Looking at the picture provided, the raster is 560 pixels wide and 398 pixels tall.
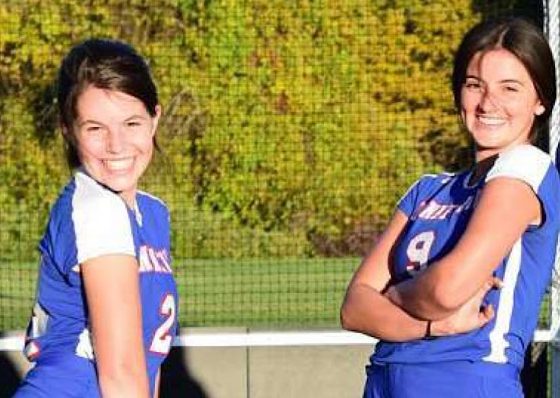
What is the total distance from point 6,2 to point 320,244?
3286 millimetres

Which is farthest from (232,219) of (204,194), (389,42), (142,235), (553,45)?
(142,235)

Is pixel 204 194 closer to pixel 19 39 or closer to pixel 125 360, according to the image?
pixel 19 39

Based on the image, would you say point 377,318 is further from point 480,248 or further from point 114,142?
point 114,142

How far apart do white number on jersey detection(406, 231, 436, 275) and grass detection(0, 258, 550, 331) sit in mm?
7570

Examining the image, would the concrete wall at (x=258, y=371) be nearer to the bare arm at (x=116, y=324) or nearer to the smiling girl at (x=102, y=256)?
the smiling girl at (x=102, y=256)

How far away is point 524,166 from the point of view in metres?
3.30

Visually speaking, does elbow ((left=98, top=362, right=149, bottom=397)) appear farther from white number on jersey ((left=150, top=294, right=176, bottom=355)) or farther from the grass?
the grass

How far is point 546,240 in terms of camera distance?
10.9 feet

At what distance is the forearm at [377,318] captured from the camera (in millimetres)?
3342

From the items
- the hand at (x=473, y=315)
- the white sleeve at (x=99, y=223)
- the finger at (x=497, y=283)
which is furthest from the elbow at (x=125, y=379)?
the finger at (x=497, y=283)

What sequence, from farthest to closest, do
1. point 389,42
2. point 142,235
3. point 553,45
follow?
point 389,42 < point 553,45 < point 142,235

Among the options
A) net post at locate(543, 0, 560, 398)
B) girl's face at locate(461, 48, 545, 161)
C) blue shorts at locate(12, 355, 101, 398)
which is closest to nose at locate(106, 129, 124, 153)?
blue shorts at locate(12, 355, 101, 398)

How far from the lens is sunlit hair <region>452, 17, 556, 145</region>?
3395 millimetres

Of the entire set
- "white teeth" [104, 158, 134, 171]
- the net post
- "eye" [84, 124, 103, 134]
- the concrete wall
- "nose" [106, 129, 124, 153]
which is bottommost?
the concrete wall
